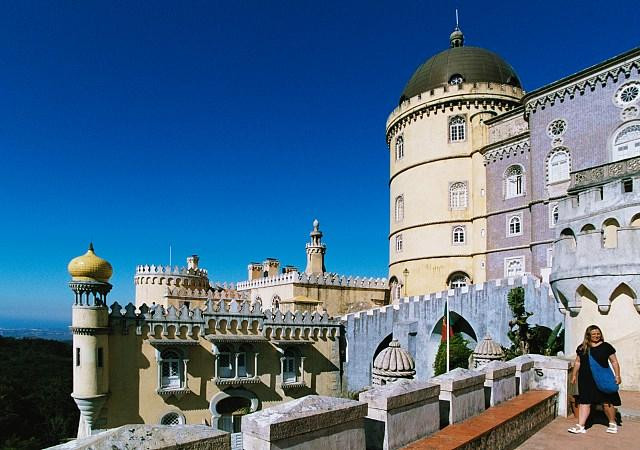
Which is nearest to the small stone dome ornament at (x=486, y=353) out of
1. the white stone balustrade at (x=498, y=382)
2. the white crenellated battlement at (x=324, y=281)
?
the white stone balustrade at (x=498, y=382)

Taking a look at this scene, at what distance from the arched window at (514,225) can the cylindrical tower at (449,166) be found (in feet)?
6.44

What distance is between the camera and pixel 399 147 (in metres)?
35.1

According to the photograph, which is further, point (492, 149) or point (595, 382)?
point (492, 149)

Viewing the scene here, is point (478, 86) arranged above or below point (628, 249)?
above

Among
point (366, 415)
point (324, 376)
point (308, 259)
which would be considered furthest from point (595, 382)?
point (308, 259)

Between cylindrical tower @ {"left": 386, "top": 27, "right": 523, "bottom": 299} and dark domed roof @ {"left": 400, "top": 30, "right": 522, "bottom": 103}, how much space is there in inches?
2.6

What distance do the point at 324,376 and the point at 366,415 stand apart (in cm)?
2329

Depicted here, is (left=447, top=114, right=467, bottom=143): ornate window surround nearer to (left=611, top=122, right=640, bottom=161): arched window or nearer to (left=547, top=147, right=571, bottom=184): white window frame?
(left=547, top=147, right=571, bottom=184): white window frame

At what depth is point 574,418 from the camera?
26.2ft

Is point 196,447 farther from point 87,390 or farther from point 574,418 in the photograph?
point 87,390

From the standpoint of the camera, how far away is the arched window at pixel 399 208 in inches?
1362

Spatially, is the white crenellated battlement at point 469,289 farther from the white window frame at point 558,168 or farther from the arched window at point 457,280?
the white window frame at point 558,168

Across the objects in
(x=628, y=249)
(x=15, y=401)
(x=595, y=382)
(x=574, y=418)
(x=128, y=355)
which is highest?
(x=628, y=249)

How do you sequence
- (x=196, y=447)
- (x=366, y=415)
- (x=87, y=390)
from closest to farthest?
(x=196, y=447) → (x=366, y=415) → (x=87, y=390)
